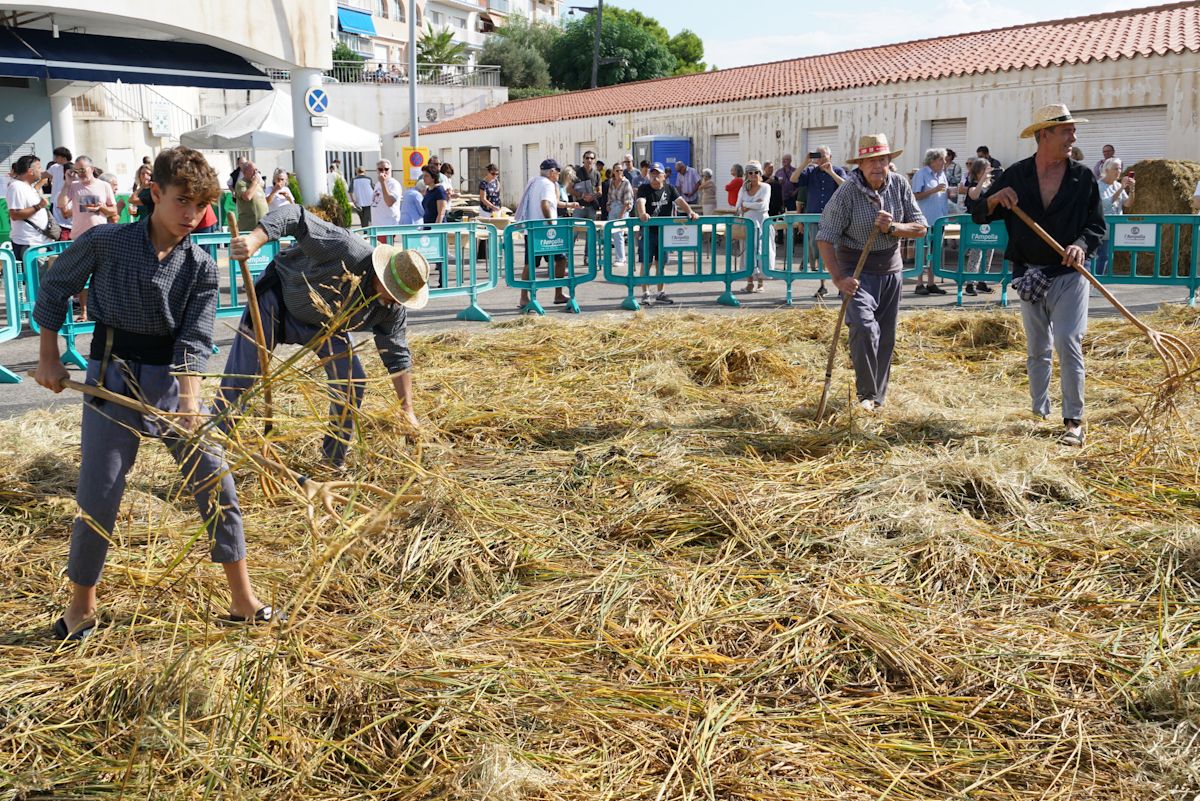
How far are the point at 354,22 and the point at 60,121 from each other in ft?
151

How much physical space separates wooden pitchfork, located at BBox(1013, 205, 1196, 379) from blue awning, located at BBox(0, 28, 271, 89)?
55.1 ft

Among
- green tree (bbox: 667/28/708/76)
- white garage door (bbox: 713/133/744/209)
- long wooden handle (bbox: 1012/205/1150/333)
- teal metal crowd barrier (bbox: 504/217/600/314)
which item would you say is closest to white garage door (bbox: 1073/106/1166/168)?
white garage door (bbox: 713/133/744/209)

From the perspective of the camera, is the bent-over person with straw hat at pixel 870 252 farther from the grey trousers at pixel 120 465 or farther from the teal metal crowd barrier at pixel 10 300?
the teal metal crowd barrier at pixel 10 300

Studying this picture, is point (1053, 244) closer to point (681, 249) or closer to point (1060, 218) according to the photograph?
point (1060, 218)

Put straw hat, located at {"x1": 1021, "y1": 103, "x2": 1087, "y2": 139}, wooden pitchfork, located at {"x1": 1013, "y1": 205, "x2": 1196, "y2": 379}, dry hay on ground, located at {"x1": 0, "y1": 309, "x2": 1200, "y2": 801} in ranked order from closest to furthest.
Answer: dry hay on ground, located at {"x1": 0, "y1": 309, "x2": 1200, "y2": 801} → wooden pitchfork, located at {"x1": 1013, "y1": 205, "x2": 1196, "y2": 379} → straw hat, located at {"x1": 1021, "y1": 103, "x2": 1087, "y2": 139}

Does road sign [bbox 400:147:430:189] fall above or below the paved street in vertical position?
above

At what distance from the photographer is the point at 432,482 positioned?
5.11 meters

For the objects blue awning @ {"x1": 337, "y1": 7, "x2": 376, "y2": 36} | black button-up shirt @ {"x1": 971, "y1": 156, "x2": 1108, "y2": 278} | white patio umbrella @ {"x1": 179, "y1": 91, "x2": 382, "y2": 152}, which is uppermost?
blue awning @ {"x1": 337, "y1": 7, "x2": 376, "y2": 36}

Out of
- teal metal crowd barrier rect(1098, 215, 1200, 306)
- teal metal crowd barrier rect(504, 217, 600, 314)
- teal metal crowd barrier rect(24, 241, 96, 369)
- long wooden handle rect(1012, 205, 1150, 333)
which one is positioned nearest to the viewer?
long wooden handle rect(1012, 205, 1150, 333)

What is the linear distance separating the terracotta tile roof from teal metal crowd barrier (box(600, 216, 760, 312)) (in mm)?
13402

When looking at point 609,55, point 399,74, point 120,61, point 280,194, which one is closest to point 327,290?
point 280,194

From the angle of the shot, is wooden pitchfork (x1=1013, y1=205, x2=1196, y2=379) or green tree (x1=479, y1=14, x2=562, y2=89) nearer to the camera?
wooden pitchfork (x1=1013, y1=205, x2=1196, y2=379)

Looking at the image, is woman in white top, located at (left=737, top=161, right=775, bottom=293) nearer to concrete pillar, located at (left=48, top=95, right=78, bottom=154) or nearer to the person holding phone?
the person holding phone

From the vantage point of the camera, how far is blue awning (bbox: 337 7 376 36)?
224ft
